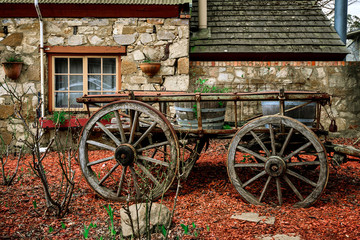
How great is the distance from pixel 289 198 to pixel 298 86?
4.05 m

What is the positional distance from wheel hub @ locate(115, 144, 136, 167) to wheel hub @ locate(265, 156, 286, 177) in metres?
1.33

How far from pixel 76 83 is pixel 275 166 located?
16.4 feet

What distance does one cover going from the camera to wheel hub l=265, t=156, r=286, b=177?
3.09 m

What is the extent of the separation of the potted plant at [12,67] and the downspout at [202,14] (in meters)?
4.05

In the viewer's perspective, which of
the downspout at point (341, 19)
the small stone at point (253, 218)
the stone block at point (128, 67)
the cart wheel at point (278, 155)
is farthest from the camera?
the downspout at point (341, 19)

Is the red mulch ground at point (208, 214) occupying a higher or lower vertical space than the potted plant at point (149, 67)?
lower

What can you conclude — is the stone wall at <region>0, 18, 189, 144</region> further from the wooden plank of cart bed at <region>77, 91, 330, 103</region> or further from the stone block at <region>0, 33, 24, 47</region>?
the wooden plank of cart bed at <region>77, 91, 330, 103</region>

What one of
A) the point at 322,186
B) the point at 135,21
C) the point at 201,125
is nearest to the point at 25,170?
the point at 201,125

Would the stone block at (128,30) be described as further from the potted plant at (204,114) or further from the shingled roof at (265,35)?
the potted plant at (204,114)

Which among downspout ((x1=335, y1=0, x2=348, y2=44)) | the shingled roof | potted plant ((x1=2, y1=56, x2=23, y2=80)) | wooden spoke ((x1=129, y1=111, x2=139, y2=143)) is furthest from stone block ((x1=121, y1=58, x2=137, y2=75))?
downspout ((x1=335, y1=0, x2=348, y2=44))

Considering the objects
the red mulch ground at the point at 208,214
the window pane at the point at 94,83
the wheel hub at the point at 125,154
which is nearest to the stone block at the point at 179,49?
the window pane at the point at 94,83

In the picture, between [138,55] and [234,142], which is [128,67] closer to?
[138,55]

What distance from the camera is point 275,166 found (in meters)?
3.11

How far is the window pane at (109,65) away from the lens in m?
6.79
